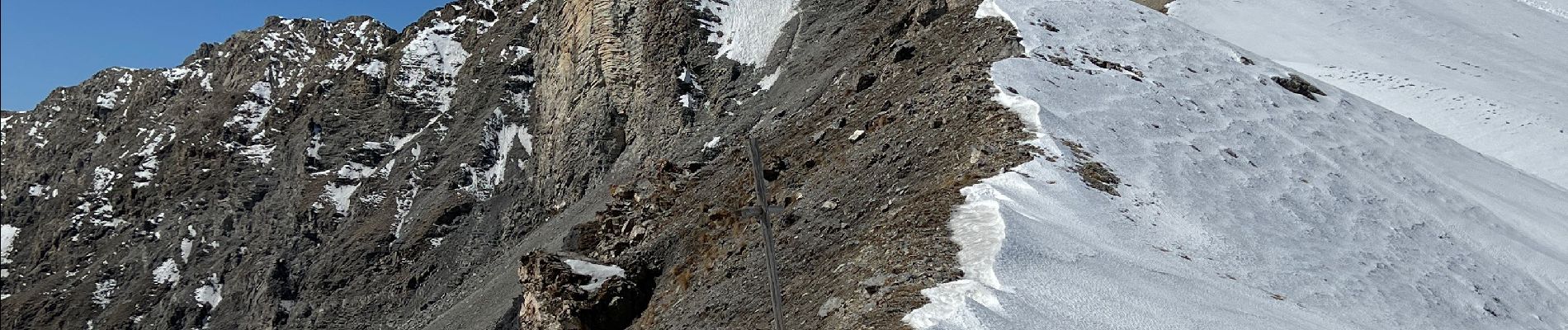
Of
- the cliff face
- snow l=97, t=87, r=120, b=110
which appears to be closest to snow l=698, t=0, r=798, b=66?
the cliff face

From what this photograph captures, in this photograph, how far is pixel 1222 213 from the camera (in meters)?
20.8

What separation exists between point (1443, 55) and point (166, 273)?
188ft

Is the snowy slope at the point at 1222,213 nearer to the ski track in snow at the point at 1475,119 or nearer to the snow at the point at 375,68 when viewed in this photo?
the ski track in snow at the point at 1475,119

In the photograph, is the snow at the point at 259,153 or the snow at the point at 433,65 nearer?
the snow at the point at 433,65

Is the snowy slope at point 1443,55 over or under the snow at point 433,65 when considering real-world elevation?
under

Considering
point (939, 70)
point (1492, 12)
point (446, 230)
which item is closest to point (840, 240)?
point (939, 70)

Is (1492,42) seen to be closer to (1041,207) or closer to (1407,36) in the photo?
(1407,36)

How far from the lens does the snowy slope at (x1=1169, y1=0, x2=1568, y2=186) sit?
36.5 m

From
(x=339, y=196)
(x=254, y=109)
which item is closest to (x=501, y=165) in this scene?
(x=339, y=196)

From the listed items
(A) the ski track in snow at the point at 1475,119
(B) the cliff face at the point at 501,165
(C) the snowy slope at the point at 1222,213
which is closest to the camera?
(C) the snowy slope at the point at 1222,213

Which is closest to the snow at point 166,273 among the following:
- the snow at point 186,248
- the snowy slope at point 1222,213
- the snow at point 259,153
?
the snow at point 186,248

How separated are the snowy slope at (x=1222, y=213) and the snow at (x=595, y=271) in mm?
7704

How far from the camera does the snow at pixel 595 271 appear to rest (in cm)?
2347

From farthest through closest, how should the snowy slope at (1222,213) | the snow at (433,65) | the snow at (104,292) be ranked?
the snow at (433,65)
the snow at (104,292)
the snowy slope at (1222,213)
